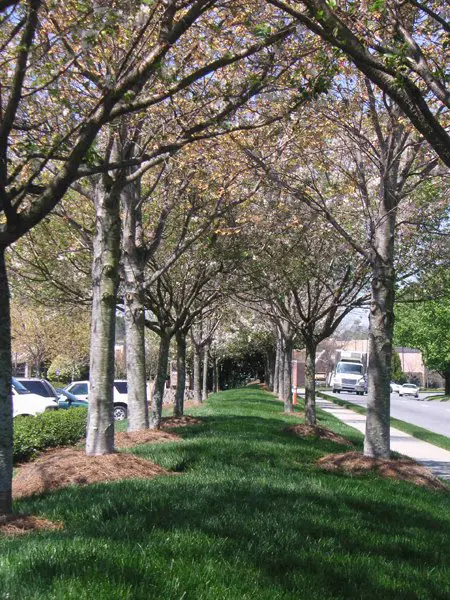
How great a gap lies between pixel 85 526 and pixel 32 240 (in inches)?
414

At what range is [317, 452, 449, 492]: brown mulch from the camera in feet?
30.8

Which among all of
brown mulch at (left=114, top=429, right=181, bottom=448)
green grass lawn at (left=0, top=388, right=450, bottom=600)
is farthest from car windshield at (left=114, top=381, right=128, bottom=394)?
green grass lawn at (left=0, top=388, right=450, bottom=600)

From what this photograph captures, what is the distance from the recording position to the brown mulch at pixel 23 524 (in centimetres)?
539

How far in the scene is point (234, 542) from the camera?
4781 millimetres

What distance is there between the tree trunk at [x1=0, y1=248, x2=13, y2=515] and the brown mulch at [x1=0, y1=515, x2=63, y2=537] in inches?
5.8

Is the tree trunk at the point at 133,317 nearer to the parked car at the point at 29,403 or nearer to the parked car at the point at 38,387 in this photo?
the parked car at the point at 29,403

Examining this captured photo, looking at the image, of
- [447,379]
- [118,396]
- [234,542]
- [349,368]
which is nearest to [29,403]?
[118,396]

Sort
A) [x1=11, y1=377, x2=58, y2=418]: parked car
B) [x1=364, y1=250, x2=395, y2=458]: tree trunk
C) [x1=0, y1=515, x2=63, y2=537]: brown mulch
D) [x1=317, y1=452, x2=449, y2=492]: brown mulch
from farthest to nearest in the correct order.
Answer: [x1=11, y1=377, x2=58, y2=418]: parked car < [x1=364, y1=250, x2=395, y2=458]: tree trunk < [x1=317, y1=452, x2=449, y2=492]: brown mulch < [x1=0, y1=515, x2=63, y2=537]: brown mulch

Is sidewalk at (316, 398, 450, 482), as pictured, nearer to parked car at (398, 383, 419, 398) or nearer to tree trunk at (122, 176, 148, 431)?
tree trunk at (122, 176, 148, 431)

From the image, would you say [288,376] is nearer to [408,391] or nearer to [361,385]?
[361,385]

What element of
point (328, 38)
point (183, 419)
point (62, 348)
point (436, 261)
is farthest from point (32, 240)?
point (62, 348)

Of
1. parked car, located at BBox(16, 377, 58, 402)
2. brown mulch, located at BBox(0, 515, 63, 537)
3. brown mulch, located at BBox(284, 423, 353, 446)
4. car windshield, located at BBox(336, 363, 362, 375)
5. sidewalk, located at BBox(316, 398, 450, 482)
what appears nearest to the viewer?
brown mulch, located at BBox(0, 515, 63, 537)

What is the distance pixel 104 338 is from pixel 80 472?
1699mm

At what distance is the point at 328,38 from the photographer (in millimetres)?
5504
